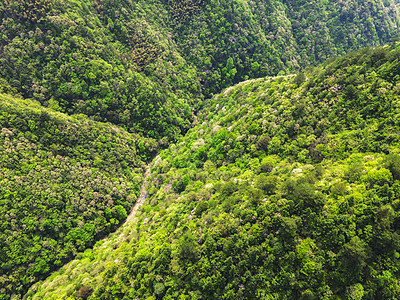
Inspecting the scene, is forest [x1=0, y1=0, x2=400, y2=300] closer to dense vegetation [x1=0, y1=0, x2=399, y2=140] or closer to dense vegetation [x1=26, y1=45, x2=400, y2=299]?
dense vegetation [x1=26, y1=45, x2=400, y2=299]

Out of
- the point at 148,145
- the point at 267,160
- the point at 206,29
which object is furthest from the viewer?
the point at 206,29

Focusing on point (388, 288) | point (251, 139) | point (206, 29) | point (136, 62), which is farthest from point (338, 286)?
point (206, 29)

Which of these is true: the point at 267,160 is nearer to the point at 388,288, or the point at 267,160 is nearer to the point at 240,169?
the point at 240,169

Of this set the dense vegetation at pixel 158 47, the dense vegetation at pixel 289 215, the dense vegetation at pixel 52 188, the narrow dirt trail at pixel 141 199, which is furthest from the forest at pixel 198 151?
the narrow dirt trail at pixel 141 199

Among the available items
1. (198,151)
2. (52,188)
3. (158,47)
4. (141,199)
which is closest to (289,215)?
(198,151)

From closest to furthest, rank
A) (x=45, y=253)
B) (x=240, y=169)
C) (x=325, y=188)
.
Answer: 1. (x=325, y=188)
2. (x=240, y=169)
3. (x=45, y=253)

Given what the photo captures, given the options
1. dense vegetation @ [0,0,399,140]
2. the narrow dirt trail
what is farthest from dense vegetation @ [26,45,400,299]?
dense vegetation @ [0,0,399,140]

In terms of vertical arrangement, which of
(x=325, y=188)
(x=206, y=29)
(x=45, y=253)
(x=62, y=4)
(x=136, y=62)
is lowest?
(x=325, y=188)
